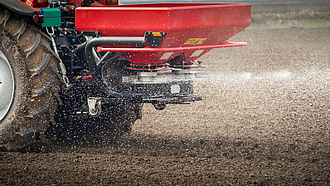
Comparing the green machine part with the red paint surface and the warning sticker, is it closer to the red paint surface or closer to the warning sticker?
the red paint surface

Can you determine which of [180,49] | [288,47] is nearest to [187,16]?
[180,49]

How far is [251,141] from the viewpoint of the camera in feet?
12.4

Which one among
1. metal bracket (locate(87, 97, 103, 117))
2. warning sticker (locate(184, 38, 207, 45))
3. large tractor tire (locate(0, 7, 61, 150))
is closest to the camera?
large tractor tire (locate(0, 7, 61, 150))

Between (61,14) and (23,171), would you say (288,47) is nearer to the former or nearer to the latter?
(61,14)

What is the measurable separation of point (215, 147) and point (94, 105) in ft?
3.54

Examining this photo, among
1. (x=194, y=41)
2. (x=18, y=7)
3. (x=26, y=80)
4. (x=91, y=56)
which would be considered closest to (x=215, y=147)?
(x=194, y=41)

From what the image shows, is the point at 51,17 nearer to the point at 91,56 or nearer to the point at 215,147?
the point at 91,56

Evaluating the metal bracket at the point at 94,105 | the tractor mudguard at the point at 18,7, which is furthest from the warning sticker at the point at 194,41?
the tractor mudguard at the point at 18,7

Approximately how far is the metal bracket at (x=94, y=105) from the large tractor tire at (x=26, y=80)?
0.29m

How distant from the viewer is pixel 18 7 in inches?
130

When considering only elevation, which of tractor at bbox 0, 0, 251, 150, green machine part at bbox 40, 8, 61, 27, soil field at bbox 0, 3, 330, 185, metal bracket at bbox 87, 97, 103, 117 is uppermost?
green machine part at bbox 40, 8, 61, 27

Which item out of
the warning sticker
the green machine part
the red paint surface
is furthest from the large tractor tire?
the warning sticker

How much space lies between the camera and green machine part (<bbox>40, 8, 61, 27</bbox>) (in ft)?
11.2

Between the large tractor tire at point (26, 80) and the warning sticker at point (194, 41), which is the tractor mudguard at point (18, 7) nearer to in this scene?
the large tractor tire at point (26, 80)
